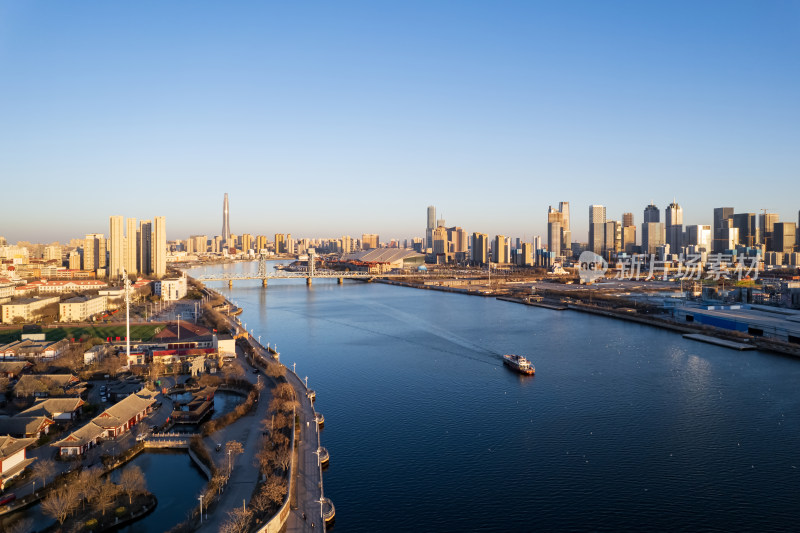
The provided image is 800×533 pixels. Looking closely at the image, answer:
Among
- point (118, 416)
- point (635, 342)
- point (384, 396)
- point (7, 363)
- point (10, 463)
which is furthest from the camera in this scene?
point (635, 342)

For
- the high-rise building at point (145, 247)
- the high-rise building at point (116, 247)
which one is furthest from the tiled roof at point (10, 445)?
the high-rise building at point (145, 247)

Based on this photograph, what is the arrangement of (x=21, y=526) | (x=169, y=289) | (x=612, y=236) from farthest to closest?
(x=612, y=236) < (x=169, y=289) < (x=21, y=526)

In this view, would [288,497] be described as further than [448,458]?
No

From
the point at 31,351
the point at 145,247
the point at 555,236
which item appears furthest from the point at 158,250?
the point at 555,236

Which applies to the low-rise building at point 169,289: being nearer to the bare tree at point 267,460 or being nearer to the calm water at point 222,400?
the calm water at point 222,400

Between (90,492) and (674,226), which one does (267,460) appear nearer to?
(90,492)

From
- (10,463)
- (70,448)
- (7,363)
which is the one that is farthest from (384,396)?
(7,363)

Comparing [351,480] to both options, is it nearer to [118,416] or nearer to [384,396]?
[384,396]
